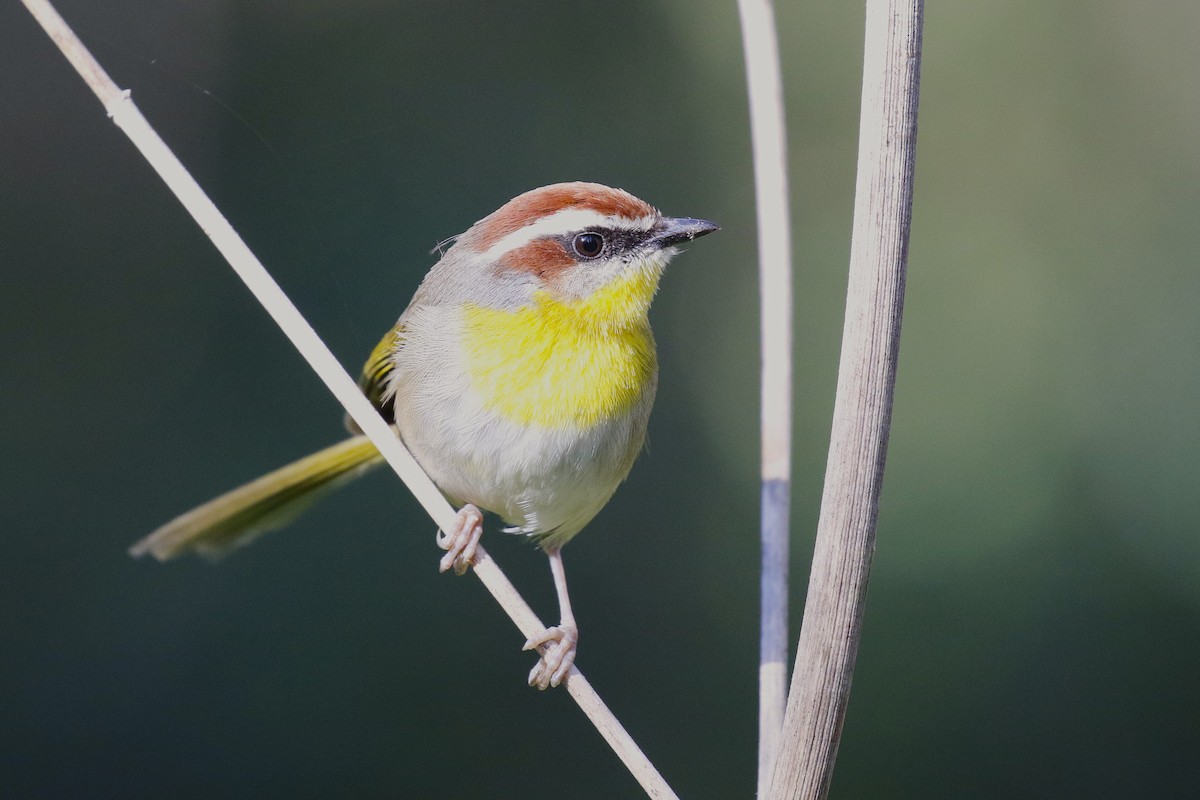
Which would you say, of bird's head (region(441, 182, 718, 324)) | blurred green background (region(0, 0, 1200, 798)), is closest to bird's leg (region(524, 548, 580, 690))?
bird's head (region(441, 182, 718, 324))

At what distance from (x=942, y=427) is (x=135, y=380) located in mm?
3282

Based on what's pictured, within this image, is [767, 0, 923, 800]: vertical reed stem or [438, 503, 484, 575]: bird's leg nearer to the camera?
[767, 0, 923, 800]: vertical reed stem

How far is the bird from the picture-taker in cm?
228

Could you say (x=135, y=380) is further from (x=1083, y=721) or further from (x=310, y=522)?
(x=1083, y=721)

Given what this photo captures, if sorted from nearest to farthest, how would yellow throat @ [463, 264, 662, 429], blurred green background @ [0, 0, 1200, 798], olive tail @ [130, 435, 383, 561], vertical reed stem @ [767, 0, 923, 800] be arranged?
vertical reed stem @ [767, 0, 923, 800] → yellow throat @ [463, 264, 662, 429] → olive tail @ [130, 435, 383, 561] → blurred green background @ [0, 0, 1200, 798]

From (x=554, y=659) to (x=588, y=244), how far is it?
868mm

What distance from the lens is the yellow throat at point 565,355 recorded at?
7.47 feet

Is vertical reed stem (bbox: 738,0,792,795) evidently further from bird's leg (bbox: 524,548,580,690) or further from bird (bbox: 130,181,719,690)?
bird's leg (bbox: 524,548,580,690)

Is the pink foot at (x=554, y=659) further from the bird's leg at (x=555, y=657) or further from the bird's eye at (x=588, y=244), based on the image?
the bird's eye at (x=588, y=244)

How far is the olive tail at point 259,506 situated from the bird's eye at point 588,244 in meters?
0.87

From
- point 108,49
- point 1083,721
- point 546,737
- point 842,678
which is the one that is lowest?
point 1083,721

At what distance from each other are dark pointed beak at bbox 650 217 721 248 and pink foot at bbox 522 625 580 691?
2.73 ft

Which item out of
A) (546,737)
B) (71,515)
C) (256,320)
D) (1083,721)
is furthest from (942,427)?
(71,515)

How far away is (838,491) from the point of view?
144cm
